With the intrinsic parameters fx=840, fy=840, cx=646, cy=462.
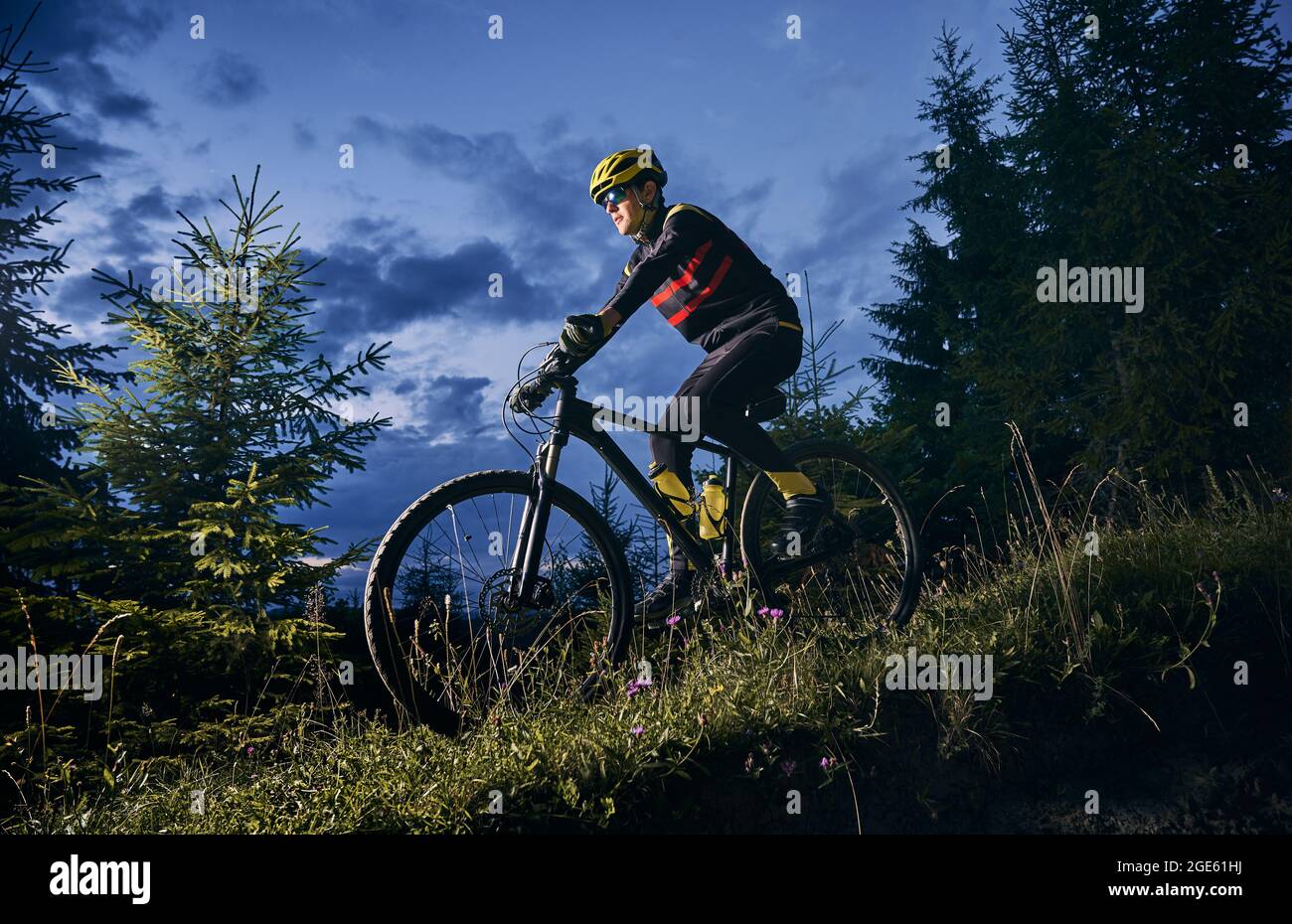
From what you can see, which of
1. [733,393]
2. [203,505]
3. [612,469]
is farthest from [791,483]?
[203,505]

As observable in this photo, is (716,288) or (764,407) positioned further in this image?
(764,407)

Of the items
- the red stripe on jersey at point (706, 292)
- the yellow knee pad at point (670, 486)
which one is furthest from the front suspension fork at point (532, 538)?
the red stripe on jersey at point (706, 292)

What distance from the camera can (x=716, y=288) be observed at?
5.05 metres

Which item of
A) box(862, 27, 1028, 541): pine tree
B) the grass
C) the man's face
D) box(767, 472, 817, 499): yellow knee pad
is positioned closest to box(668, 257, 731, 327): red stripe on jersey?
the man's face

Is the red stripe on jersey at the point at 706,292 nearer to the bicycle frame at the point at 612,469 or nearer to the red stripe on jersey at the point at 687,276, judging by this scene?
the red stripe on jersey at the point at 687,276

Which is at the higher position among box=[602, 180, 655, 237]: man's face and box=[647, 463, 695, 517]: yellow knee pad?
box=[602, 180, 655, 237]: man's face

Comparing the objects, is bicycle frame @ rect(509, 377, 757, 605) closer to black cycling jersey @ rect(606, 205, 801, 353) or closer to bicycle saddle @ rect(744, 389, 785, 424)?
bicycle saddle @ rect(744, 389, 785, 424)

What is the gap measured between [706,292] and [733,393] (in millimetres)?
658

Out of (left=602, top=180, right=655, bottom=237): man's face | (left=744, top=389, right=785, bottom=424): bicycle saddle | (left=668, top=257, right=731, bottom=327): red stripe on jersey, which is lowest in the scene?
(left=744, top=389, right=785, bottom=424): bicycle saddle

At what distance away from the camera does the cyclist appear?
4855 mm

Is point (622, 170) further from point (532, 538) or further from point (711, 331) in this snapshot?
point (532, 538)

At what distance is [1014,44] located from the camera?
17.4 m

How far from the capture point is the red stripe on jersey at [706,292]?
16.4 ft
